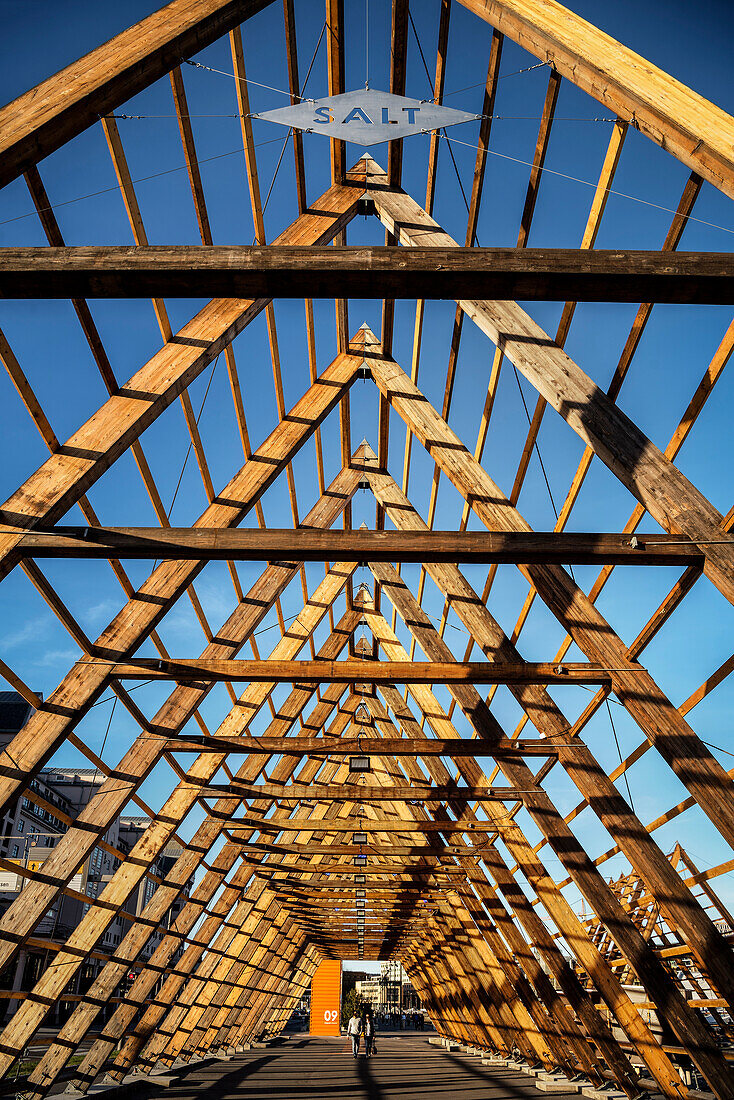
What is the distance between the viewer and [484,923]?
17.5 meters

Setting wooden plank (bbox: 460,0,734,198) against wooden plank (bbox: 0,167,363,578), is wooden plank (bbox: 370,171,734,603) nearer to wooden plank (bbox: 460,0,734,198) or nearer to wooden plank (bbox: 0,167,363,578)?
wooden plank (bbox: 460,0,734,198)

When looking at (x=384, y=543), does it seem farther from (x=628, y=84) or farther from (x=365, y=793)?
(x=365, y=793)

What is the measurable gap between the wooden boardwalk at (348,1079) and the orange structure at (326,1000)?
15.0 m

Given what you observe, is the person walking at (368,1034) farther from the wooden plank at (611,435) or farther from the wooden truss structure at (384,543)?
the wooden plank at (611,435)

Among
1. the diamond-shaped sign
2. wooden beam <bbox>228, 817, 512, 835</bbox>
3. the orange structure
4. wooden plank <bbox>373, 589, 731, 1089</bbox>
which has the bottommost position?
wooden plank <bbox>373, 589, 731, 1089</bbox>

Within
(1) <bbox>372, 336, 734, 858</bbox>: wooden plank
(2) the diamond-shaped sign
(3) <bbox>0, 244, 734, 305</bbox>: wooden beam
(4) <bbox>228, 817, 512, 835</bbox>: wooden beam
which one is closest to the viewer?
(3) <bbox>0, 244, 734, 305</bbox>: wooden beam

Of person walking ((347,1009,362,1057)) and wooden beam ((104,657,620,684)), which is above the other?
person walking ((347,1009,362,1057))

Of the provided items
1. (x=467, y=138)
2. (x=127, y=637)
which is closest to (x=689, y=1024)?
(x=127, y=637)

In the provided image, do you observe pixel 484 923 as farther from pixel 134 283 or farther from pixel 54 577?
pixel 134 283

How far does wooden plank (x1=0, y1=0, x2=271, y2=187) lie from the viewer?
5.32 meters

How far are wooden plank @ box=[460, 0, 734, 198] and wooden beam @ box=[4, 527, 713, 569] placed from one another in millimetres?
2698

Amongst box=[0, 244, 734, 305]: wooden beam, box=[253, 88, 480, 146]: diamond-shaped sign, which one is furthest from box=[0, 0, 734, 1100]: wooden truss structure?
box=[253, 88, 480, 146]: diamond-shaped sign

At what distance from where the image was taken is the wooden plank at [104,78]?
5.32 m

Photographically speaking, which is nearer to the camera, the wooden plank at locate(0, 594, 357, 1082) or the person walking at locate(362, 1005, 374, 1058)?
the wooden plank at locate(0, 594, 357, 1082)
